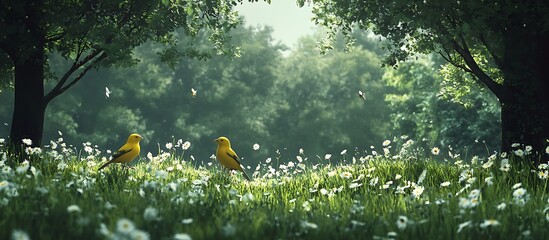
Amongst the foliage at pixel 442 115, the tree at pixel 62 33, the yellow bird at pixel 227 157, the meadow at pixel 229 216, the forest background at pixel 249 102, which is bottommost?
the meadow at pixel 229 216

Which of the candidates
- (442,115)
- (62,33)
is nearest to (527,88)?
(62,33)

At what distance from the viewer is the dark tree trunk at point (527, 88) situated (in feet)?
46.3

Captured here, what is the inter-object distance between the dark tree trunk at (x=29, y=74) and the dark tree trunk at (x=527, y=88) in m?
9.27

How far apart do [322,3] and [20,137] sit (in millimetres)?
8287

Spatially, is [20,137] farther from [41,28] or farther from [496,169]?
[496,169]

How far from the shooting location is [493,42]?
54.6 ft

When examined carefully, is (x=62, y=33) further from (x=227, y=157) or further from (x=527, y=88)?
(x=527, y=88)

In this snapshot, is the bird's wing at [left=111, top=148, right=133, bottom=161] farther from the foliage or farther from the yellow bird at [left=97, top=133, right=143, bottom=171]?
the foliage

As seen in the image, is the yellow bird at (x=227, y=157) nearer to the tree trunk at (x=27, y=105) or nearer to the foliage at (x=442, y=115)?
the tree trunk at (x=27, y=105)

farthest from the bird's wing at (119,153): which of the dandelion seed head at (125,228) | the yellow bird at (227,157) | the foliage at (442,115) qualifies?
the foliage at (442,115)

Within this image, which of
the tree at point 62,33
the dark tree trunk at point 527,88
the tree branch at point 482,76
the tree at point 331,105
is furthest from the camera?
the tree at point 331,105

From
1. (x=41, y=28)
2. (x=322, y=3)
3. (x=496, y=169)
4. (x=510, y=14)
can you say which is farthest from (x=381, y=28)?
(x=41, y=28)

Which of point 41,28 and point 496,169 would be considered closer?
point 496,169

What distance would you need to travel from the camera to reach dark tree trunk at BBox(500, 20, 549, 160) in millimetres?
14125
